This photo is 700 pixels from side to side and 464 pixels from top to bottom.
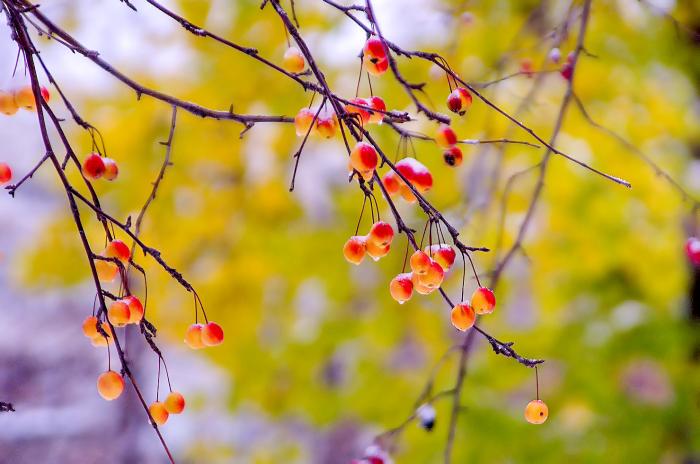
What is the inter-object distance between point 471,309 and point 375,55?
1.28 feet

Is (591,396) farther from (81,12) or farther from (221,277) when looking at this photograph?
(81,12)

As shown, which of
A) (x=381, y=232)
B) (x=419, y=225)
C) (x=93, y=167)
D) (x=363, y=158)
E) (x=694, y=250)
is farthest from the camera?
(x=419, y=225)

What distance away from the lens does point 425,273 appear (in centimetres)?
80

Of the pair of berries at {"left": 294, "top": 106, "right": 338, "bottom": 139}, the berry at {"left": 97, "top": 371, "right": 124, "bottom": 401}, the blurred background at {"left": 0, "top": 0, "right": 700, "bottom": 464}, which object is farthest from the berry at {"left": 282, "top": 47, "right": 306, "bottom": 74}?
the blurred background at {"left": 0, "top": 0, "right": 700, "bottom": 464}

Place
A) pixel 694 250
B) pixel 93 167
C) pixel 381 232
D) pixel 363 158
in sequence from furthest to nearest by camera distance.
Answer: pixel 694 250, pixel 93 167, pixel 381 232, pixel 363 158

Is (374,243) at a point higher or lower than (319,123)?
lower

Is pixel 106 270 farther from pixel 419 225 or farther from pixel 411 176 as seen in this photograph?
pixel 419 225

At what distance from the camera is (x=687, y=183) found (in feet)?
8.75

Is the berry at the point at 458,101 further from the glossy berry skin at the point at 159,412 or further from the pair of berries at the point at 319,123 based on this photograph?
the glossy berry skin at the point at 159,412

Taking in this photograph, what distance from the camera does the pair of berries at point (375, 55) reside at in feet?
2.81

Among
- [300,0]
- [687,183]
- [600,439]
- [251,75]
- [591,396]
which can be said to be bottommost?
[600,439]

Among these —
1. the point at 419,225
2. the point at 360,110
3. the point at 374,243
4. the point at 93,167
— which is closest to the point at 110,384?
the point at 93,167

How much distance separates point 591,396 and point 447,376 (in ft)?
1.97

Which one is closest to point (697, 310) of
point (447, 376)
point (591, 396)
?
point (591, 396)
